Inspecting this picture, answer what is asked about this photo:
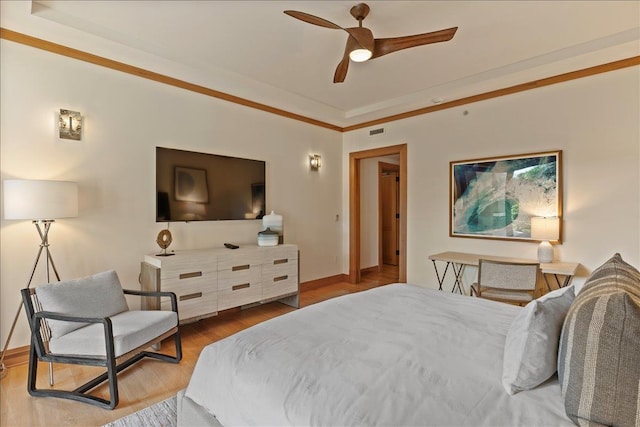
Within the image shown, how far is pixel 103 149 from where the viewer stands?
10.1 ft

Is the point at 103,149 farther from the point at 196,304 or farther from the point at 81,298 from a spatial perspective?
the point at 196,304

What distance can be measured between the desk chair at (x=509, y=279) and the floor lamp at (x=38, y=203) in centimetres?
364

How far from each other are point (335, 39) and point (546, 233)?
9.46ft

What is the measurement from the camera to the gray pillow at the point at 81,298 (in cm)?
219

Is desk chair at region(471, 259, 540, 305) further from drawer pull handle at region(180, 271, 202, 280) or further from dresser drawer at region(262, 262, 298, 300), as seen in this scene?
drawer pull handle at region(180, 271, 202, 280)

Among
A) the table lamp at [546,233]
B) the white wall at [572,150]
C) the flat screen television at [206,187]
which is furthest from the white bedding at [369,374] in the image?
the flat screen television at [206,187]

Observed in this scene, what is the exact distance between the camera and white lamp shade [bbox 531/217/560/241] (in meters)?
3.32

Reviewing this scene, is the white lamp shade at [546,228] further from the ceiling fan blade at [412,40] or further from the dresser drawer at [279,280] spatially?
the dresser drawer at [279,280]

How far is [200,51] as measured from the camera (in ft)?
9.95

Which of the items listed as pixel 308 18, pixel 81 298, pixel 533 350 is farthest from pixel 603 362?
pixel 81 298

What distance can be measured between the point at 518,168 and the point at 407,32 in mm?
2079

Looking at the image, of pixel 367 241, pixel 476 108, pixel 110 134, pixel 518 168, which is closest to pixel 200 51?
pixel 110 134

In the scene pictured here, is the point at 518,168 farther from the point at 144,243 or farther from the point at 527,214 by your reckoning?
the point at 144,243

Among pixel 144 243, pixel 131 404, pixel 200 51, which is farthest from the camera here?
pixel 144 243
